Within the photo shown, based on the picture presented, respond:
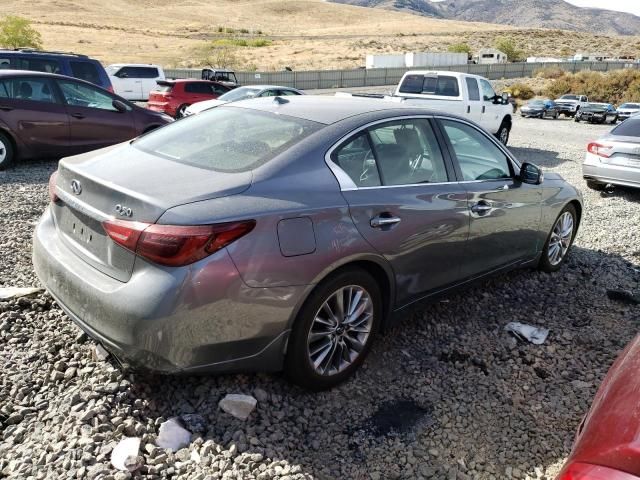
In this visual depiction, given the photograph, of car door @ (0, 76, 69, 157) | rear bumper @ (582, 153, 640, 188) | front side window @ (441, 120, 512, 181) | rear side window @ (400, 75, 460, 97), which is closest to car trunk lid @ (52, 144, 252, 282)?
front side window @ (441, 120, 512, 181)

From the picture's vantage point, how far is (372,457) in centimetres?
281

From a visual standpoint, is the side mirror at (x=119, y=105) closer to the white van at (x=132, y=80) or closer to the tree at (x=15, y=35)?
the white van at (x=132, y=80)

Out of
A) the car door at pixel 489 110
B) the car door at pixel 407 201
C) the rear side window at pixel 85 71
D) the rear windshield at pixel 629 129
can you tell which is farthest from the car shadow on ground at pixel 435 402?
the rear side window at pixel 85 71

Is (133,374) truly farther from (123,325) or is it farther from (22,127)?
(22,127)

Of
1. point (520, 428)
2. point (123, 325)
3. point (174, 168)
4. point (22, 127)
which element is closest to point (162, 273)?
point (123, 325)

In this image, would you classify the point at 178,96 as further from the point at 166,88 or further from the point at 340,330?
the point at 340,330

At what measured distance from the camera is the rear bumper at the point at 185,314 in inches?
100

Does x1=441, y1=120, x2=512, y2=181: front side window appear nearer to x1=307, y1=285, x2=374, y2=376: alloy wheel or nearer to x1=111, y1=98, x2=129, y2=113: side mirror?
x1=307, y1=285, x2=374, y2=376: alloy wheel

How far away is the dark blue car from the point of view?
11.6 m

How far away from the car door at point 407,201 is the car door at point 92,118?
6.89 metres

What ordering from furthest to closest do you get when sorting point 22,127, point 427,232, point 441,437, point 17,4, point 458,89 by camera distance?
point 17,4
point 458,89
point 22,127
point 427,232
point 441,437

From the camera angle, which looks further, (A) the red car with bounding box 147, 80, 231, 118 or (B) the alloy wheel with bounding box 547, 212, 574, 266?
(A) the red car with bounding box 147, 80, 231, 118

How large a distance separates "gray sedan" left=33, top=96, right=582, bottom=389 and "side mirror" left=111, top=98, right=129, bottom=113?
19.8ft

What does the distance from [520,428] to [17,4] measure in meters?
118
